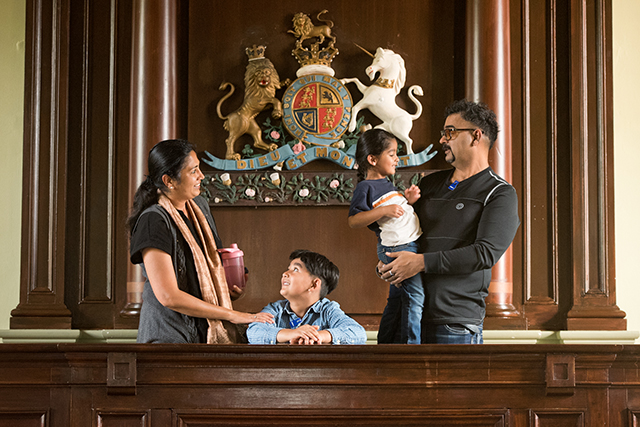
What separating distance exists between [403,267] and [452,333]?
0.28 meters

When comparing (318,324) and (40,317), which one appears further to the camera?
(40,317)

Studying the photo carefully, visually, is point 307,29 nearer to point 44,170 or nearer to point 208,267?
point 44,170

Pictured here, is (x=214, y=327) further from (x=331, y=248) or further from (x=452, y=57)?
(x=452, y=57)

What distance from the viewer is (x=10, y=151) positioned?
425 centimetres

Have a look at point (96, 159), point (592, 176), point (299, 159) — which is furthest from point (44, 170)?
point (592, 176)

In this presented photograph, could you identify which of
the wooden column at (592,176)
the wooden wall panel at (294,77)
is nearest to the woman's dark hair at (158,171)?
the wooden wall panel at (294,77)

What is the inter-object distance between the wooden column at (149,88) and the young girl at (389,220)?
1.79 meters

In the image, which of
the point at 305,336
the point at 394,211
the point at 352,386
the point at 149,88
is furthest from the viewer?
the point at 149,88

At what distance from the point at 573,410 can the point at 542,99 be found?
250cm

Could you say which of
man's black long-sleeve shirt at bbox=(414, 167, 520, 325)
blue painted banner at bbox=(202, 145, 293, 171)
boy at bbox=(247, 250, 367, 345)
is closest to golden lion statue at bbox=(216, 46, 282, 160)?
blue painted banner at bbox=(202, 145, 293, 171)

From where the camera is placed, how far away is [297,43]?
4.23m

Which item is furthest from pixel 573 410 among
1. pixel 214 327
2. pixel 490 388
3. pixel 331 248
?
pixel 331 248

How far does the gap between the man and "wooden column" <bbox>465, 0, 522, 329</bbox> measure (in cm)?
154

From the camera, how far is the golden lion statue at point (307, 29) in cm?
423
